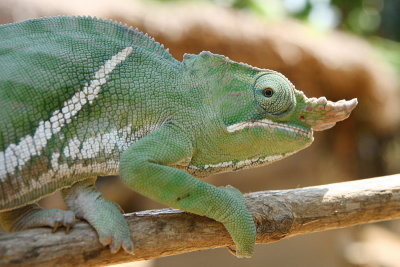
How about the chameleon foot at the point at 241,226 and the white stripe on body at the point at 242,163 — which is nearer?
the chameleon foot at the point at 241,226

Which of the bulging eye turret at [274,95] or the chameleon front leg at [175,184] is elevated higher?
the bulging eye turret at [274,95]

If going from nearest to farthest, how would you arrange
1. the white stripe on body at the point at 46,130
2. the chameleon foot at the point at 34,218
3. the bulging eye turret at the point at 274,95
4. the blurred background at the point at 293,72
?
1. the white stripe on body at the point at 46,130
2. the chameleon foot at the point at 34,218
3. the bulging eye turret at the point at 274,95
4. the blurred background at the point at 293,72

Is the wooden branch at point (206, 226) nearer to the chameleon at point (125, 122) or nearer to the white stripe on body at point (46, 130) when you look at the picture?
the chameleon at point (125, 122)

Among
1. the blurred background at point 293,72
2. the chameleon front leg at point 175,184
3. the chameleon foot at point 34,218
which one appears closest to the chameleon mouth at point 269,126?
the chameleon front leg at point 175,184

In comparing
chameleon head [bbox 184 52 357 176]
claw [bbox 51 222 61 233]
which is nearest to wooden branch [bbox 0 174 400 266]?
claw [bbox 51 222 61 233]

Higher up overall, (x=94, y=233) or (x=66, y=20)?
(x=66, y=20)

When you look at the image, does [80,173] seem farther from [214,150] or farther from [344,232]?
[344,232]

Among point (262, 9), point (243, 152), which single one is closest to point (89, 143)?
point (243, 152)
